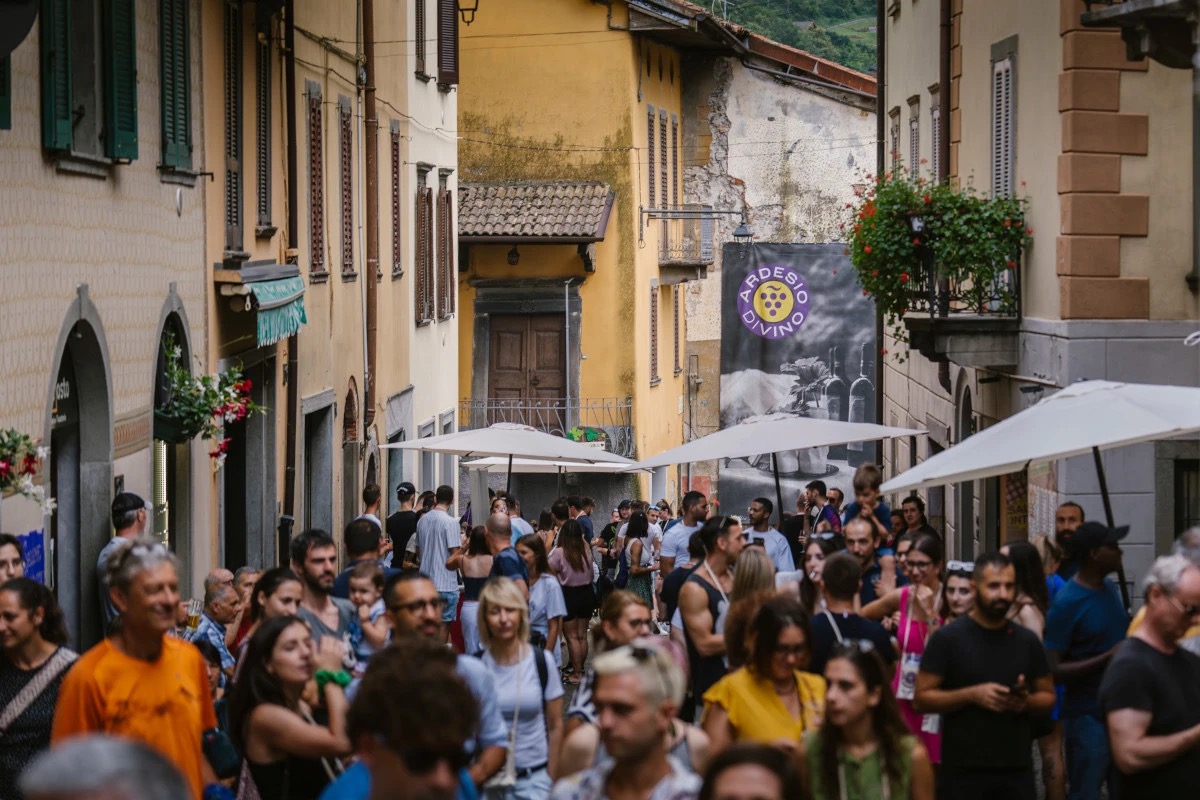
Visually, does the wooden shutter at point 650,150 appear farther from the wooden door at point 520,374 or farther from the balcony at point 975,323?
the balcony at point 975,323

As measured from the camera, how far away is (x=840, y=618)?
26.3 ft

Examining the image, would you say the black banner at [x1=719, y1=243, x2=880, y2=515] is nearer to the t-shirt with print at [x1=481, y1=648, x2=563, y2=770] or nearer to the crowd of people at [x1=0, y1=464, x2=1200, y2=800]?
the crowd of people at [x1=0, y1=464, x2=1200, y2=800]

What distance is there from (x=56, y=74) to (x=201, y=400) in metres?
3.62

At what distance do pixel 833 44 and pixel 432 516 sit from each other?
145 feet

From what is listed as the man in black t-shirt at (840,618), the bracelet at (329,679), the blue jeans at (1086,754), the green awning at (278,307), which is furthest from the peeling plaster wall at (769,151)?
the bracelet at (329,679)

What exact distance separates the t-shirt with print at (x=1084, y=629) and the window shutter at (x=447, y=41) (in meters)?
21.8

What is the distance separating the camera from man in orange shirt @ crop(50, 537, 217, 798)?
20.4 ft

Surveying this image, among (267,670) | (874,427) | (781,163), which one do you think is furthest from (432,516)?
(781,163)

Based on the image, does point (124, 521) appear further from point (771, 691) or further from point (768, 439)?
point (771, 691)

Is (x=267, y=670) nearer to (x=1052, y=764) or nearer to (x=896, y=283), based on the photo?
(x=1052, y=764)

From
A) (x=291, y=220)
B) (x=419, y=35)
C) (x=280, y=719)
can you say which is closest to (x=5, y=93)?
(x=280, y=719)

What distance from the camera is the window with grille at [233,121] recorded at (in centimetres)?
1673

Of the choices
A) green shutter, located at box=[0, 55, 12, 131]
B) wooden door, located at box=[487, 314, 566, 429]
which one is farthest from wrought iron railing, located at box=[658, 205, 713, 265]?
green shutter, located at box=[0, 55, 12, 131]

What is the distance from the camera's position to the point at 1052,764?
972 centimetres
